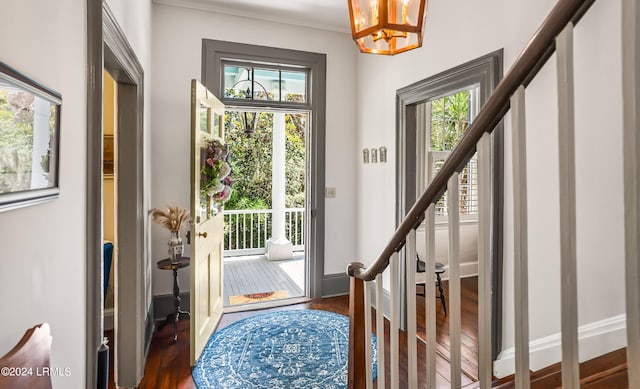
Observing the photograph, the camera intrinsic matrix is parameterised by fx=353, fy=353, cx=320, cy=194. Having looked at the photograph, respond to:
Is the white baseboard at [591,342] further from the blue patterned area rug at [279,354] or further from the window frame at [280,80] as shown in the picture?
the window frame at [280,80]

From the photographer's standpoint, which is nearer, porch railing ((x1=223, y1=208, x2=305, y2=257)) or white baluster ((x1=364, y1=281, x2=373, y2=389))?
white baluster ((x1=364, y1=281, x2=373, y2=389))

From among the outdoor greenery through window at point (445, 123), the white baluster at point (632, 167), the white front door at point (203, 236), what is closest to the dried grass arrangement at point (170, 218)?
the white front door at point (203, 236)

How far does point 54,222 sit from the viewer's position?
3.51ft

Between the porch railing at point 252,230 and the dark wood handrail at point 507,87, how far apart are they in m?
5.25

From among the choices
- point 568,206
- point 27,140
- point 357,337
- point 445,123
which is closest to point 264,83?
point 445,123

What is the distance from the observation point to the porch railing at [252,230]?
6.08 metres

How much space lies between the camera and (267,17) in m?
3.50

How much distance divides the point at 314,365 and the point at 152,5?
331 centimetres

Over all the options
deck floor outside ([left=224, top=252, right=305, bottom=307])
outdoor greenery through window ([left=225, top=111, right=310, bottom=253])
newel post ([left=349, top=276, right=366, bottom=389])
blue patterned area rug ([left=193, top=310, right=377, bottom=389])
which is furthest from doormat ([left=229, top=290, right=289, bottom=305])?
newel post ([left=349, top=276, right=366, bottom=389])

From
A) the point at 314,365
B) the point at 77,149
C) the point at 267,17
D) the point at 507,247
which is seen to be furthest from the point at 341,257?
the point at 77,149

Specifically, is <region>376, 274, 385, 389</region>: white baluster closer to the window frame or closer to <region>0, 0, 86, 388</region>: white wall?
<region>0, 0, 86, 388</region>: white wall

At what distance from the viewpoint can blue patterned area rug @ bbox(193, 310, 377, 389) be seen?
2.32m

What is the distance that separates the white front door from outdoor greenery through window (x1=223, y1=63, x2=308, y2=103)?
403 millimetres

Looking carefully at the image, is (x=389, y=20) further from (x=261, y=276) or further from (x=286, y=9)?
(x=261, y=276)
